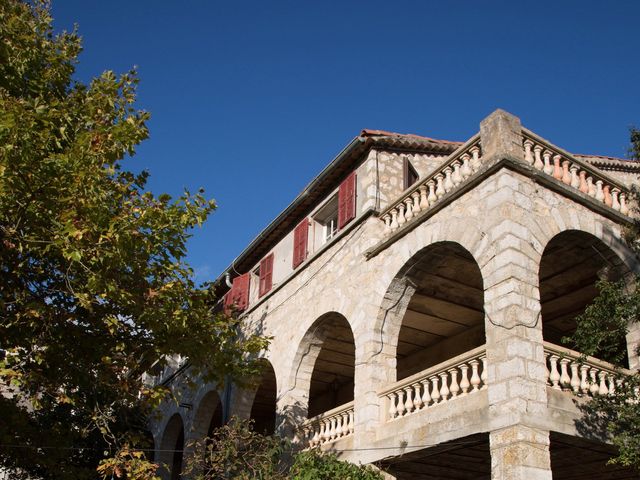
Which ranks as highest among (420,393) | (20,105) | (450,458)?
(20,105)

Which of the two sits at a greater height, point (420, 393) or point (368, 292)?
point (368, 292)

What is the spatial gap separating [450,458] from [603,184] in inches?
199

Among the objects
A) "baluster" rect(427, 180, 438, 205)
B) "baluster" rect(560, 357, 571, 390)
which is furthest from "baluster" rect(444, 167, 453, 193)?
"baluster" rect(560, 357, 571, 390)

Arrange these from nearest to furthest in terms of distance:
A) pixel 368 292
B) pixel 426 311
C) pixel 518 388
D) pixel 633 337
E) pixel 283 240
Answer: pixel 518 388 → pixel 633 337 → pixel 368 292 → pixel 426 311 → pixel 283 240

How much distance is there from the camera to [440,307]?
14461mm

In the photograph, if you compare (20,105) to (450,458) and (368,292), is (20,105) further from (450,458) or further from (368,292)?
(450,458)

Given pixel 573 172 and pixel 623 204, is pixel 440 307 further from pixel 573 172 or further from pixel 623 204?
pixel 573 172

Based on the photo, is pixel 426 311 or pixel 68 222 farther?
pixel 426 311

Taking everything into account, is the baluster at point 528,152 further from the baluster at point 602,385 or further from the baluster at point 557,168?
the baluster at point 602,385

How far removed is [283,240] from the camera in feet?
60.5

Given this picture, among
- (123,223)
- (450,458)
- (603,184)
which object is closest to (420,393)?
(450,458)

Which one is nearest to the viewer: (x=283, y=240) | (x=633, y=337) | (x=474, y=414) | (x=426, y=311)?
(x=474, y=414)

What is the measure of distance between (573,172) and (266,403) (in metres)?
13.2

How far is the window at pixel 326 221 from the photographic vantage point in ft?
54.2
